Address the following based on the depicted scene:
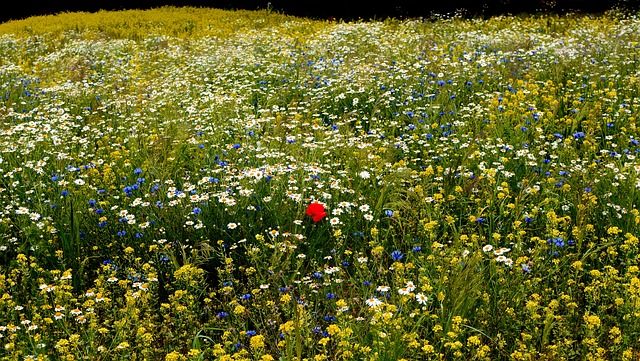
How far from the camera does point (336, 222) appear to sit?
3.42 metres

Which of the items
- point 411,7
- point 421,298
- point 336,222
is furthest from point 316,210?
point 411,7

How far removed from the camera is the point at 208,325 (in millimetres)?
2906

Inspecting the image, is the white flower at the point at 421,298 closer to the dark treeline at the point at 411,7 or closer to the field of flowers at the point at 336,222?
the field of flowers at the point at 336,222

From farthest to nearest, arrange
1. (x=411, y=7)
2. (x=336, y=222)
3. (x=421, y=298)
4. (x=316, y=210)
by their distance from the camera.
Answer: (x=411, y=7)
(x=336, y=222)
(x=316, y=210)
(x=421, y=298)

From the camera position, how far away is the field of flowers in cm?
271

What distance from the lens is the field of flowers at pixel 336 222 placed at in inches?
107

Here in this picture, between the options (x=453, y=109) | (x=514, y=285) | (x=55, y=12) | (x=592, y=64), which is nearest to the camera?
(x=514, y=285)

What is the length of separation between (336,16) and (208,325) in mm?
14783

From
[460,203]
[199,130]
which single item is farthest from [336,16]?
[460,203]

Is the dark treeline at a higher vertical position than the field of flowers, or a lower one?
higher

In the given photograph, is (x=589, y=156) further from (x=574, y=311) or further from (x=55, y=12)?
(x=55, y=12)

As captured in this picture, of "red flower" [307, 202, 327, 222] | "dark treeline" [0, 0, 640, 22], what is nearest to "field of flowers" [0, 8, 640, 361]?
"red flower" [307, 202, 327, 222]

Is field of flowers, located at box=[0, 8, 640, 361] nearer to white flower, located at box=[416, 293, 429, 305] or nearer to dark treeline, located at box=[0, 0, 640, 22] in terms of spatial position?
white flower, located at box=[416, 293, 429, 305]

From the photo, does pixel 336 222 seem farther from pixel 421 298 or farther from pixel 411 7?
pixel 411 7
